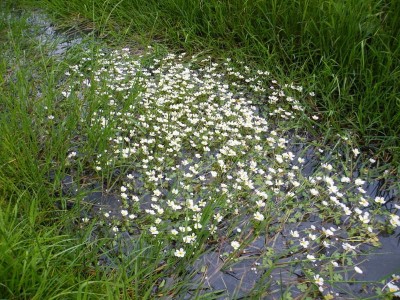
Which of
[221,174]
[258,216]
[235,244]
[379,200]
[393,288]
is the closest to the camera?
[393,288]

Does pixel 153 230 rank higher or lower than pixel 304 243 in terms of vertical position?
higher

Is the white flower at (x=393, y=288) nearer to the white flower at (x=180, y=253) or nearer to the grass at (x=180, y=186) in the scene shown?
the grass at (x=180, y=186)

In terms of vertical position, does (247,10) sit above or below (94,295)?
above

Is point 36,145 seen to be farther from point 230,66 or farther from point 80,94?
point 230,66

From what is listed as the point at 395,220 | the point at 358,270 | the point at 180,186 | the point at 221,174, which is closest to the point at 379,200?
the point at 395,220

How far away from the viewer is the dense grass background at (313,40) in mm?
3607

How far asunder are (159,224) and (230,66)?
7.29ft

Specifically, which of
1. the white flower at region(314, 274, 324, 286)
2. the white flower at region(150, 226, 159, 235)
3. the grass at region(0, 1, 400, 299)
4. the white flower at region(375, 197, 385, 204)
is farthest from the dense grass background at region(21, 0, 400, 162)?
the white flower at region(150, 226, 159, 235)

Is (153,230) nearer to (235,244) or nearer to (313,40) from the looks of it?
(235,244)

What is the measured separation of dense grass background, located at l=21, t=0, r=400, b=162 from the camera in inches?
142

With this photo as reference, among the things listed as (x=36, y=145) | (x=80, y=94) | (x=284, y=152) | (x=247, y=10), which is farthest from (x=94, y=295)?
(x=247, y=10)

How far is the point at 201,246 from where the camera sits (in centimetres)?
251

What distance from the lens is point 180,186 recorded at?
9.96 feet

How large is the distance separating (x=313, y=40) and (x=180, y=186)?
209 centimetres
